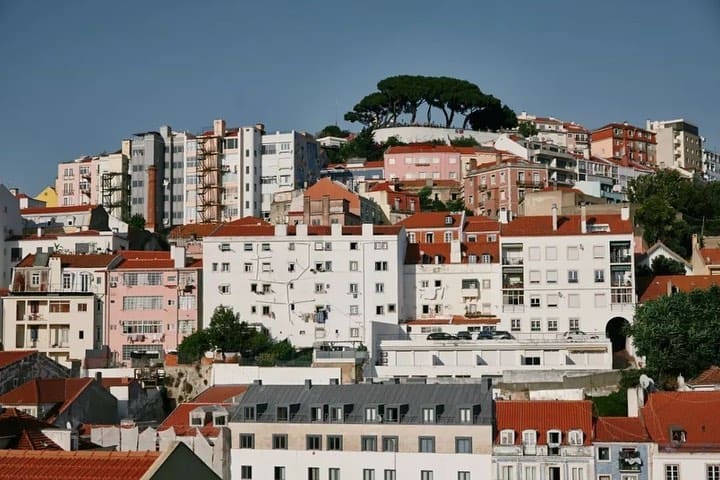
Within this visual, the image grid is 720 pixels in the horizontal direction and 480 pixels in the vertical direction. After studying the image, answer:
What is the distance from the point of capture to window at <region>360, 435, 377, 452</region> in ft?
151

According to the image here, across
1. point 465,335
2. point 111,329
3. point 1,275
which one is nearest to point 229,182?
point 1,275

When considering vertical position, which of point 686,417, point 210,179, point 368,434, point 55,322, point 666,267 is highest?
point 210,179

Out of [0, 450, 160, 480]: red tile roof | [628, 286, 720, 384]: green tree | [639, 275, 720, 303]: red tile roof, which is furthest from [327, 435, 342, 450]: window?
[0, 450, 160, 480]: red tile roof

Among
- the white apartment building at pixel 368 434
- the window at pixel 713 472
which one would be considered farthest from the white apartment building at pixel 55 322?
the window at pixel 713 472

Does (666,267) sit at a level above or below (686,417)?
above

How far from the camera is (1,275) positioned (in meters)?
75.8

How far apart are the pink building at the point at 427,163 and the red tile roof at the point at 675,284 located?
42624 mm

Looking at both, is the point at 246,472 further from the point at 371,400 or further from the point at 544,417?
the point at 544,417

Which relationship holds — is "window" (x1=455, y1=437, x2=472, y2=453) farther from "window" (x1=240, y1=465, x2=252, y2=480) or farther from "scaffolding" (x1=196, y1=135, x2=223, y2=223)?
"scaffolding" (x1=196, y1=135, x2=223, y2=223)

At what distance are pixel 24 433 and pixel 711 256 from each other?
154 feet

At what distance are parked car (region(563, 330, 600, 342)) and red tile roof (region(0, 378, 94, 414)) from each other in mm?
22480

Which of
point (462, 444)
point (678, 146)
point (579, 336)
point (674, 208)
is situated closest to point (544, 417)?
point (462, 444)

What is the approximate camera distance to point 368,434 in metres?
46.2

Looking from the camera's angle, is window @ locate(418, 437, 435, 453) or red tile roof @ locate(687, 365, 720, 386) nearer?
window @ locate(418, 437, 435, 453)
